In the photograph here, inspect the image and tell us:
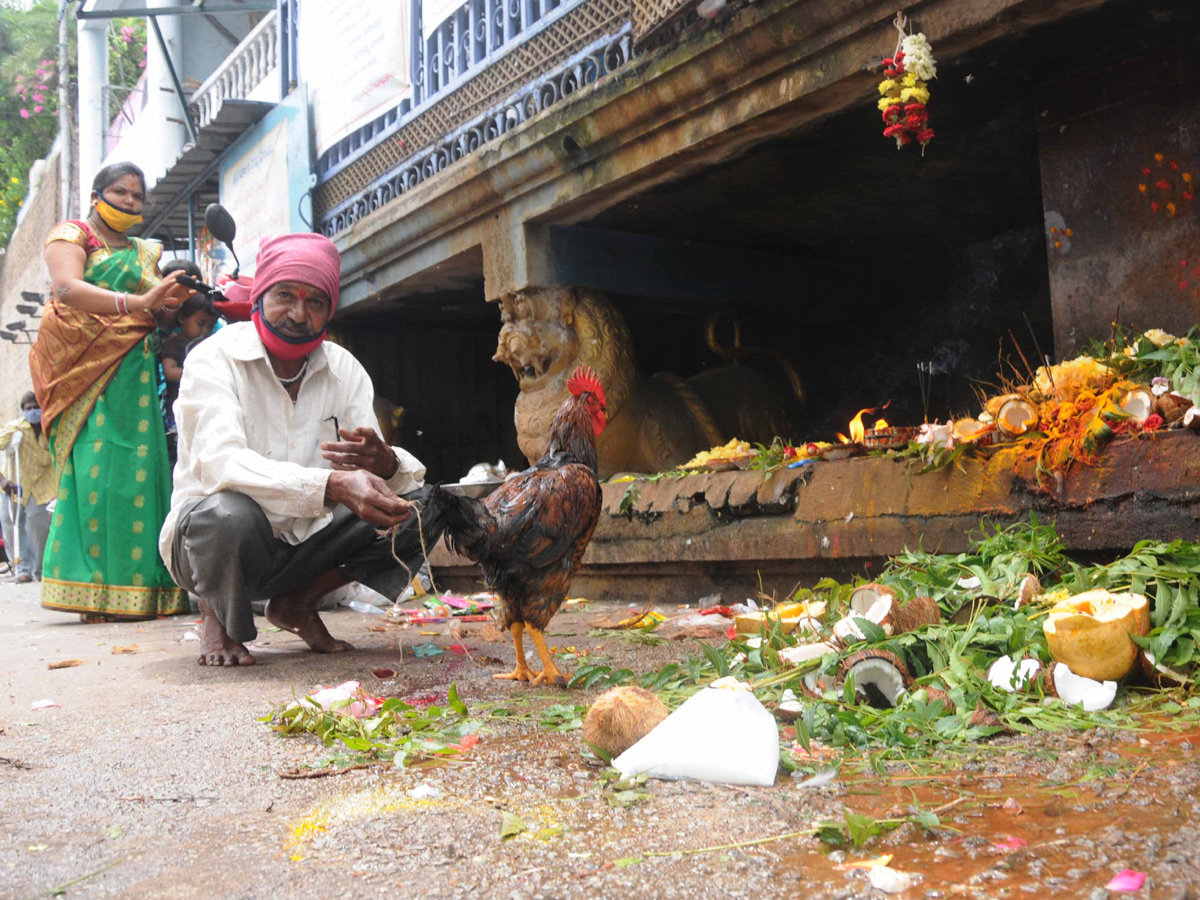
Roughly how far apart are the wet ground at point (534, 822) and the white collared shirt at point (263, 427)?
2.98ft

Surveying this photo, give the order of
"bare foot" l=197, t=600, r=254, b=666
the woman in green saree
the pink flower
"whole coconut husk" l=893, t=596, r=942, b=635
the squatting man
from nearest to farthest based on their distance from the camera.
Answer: the pink flower → "whole coconut husk" l=893, t=596, r=942, b=635 → the squatting man → "bare foot" l=197, t=600, r=254, b=666 → the woman in green saree

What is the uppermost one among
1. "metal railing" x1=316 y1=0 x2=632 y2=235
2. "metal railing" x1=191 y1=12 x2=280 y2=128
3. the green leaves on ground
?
"metal railing" x1=191 y1=12 x2=280 y2=128

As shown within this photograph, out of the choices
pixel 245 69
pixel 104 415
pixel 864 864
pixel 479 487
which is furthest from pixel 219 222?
pixel 245 69

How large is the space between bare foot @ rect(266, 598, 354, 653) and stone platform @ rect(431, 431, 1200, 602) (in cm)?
178

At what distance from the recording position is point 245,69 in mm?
9086

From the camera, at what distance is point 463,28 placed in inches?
244

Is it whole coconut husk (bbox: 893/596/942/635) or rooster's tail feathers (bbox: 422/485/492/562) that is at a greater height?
rooster's tail feathers (bbox: 422/485/492/562)

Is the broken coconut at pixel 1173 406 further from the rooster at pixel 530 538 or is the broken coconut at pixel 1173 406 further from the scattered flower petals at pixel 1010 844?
the scattered flower petals at pixel 1010 844

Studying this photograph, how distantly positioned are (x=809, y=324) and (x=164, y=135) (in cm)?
747

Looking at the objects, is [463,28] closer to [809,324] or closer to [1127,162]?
[809,324]

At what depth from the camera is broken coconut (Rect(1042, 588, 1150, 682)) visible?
7.13 feet

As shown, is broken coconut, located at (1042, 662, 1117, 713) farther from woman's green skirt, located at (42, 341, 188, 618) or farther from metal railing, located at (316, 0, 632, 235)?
woman's green skirt, located at (42, 341, 188, 618)

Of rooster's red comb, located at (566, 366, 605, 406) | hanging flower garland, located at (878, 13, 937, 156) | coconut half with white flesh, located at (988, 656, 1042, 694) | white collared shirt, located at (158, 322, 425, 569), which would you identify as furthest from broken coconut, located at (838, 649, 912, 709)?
hanging flower garland, located at (878, 13, 937, 156)

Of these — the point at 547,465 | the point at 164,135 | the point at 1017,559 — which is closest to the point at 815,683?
the point at 1017,559
